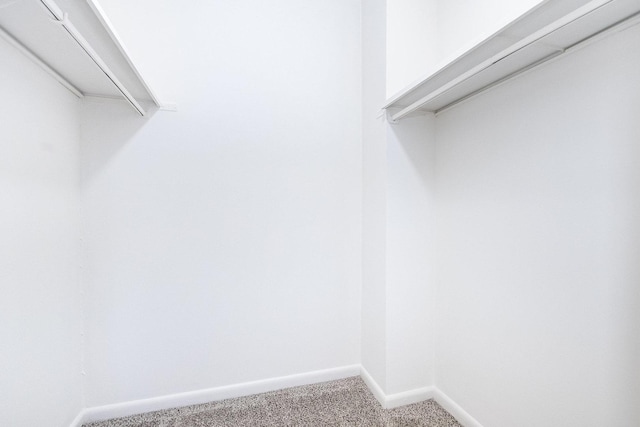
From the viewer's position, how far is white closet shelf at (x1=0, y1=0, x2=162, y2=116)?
2.77ft

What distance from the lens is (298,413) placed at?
64.2 inches

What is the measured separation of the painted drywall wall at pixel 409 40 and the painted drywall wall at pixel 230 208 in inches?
14.1

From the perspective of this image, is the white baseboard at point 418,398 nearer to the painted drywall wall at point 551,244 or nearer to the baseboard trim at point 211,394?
the painted drywall wall at point 551,244

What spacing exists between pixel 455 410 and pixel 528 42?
186cm

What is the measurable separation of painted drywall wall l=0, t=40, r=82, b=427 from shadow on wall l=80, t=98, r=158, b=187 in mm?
48

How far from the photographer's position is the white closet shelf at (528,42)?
796 mm

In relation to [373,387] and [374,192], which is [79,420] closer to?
[373,387]

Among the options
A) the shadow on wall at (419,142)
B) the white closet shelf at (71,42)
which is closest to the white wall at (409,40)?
the shadow on wall at (419,142)

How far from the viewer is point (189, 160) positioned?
1.68m

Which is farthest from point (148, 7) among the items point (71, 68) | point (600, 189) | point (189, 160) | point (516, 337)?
point (516, 337)

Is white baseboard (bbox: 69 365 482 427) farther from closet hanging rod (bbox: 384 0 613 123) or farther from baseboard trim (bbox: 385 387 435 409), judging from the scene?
closet hanging rod (bbox: 384 0 613 123)

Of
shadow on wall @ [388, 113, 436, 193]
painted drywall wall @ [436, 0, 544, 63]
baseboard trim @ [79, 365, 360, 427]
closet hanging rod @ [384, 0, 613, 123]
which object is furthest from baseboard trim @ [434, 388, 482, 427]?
painted drywall wall @ [436, 0, 544, 63]

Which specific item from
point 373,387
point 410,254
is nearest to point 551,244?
point 410,254

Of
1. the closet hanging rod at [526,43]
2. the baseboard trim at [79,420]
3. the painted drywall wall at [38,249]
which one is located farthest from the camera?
the baseboard trim at [79,420]
